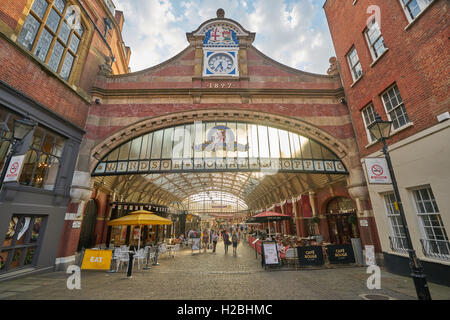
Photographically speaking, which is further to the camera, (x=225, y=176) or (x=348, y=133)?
(x=225, y=176)

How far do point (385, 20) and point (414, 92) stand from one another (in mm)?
4003

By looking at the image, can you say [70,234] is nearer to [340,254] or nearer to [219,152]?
[219,152]

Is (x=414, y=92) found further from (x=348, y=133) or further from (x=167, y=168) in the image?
(x=167, y=168)

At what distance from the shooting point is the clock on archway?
42.5 ft

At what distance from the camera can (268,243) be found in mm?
9617

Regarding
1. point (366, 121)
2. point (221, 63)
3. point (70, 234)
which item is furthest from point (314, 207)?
point (70, 234)

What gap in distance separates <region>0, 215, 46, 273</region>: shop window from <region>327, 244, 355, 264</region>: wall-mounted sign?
544 inches

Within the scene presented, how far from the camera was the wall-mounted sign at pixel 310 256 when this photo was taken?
933 centimetres

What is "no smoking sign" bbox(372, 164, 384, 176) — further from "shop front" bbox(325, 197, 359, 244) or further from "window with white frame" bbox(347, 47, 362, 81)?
"shop front" bbox(325, 197, 359, 244)

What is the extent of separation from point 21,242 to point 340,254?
14678 mm

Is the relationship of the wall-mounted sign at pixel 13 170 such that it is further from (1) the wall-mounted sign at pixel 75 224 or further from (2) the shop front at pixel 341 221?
(2) the shop front at pixel 341 221

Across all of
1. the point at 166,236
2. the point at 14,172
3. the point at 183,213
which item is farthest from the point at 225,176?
the point at 14,172

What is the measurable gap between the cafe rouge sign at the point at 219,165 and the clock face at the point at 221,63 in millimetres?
6585

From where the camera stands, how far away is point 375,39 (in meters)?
9.27
